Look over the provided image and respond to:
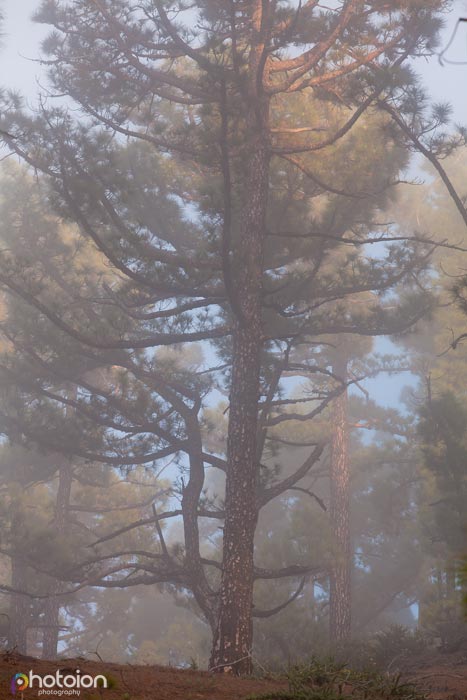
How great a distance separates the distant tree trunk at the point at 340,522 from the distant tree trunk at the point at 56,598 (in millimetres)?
6816

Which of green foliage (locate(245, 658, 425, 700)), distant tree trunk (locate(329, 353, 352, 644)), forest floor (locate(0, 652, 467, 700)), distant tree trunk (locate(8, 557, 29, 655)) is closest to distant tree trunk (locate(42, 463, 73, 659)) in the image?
distant tree trunk (locate(8, 557, 29, 655))

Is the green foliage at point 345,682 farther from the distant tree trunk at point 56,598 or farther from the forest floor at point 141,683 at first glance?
the distant tree trunk at point 56,598

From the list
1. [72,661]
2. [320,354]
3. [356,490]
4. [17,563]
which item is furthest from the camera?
[356,490]

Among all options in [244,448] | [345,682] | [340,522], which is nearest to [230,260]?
[244,448]

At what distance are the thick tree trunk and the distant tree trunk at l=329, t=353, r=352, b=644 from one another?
767cm

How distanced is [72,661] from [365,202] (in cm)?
916

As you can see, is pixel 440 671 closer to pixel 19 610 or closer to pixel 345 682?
pixel 345 682

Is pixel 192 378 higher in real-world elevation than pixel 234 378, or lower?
higher

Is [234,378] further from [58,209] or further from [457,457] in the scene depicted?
[457,457]

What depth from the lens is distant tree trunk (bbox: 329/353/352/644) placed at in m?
17.4

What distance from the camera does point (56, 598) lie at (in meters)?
17.6

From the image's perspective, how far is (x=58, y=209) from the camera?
10.1 m

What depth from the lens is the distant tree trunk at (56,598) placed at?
1700cm

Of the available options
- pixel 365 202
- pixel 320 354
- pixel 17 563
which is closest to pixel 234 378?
pixel 365 202
